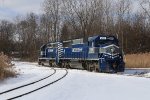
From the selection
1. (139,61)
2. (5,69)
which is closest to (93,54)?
(139,61)

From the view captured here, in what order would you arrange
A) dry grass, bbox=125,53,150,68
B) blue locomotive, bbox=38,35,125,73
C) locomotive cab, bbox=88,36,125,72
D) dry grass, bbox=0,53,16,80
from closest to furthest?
dry grass, bbox=0,53,16,80 < locomotive cab, bbox=88,36,125,72 < blue locomotive, bbox=38,35,125,73 < dry grass, bbox=125,53,150,68

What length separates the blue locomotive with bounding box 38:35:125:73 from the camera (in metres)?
28.0

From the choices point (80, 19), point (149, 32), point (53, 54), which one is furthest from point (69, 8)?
point (53, 54)

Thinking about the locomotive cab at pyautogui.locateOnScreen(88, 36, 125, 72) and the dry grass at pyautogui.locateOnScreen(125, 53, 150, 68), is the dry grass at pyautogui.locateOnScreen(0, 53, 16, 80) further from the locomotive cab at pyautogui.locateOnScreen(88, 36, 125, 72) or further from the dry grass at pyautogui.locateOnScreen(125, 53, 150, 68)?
the dry grass at pyautogui.locateOnScreen(125, 53, 150, 68)

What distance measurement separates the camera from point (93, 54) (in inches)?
1172

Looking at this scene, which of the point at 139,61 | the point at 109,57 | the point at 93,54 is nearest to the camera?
the point at 109,57

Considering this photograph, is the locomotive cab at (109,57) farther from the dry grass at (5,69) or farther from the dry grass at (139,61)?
the dry grass at (5,69)

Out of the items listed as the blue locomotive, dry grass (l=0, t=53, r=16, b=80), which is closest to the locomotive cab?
the blue locomotive

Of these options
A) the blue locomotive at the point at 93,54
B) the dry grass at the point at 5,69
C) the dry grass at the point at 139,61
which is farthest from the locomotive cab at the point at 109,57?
the dry grass at the point at 5,69

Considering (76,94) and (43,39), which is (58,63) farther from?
(43,39)

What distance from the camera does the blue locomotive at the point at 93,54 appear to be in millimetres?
28016

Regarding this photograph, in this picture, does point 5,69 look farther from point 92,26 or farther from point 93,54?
point 92,26

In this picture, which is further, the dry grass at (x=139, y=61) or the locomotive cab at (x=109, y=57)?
the dry grass at (x=139, y=61)

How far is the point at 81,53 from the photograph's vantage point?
109ft
